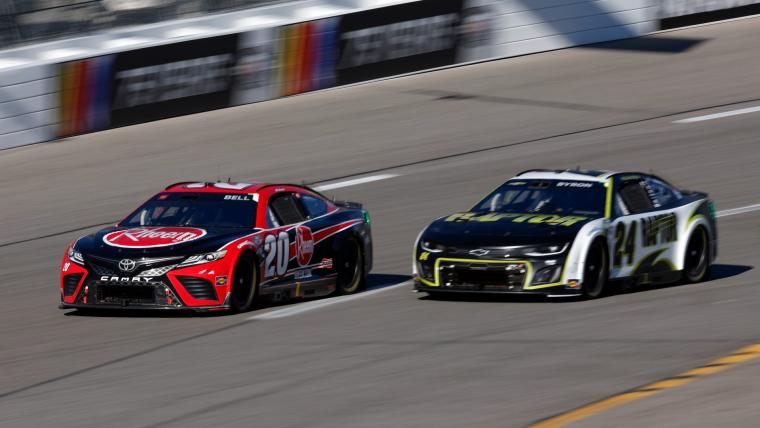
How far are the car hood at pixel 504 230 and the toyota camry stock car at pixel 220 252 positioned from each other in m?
1.20

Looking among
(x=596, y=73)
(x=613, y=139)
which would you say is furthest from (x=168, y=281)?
(x=596, y=73)

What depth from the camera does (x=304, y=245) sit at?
42.9 ft

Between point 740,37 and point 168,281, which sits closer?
point 168,281

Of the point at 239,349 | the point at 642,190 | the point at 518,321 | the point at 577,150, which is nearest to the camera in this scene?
the point at 239,349

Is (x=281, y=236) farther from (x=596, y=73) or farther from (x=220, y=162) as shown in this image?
(x=596, y=73)

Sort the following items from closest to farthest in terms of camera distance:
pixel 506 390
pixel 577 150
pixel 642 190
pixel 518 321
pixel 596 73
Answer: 1. pixel 506 390
2. pixel 518 321
3. pixel 642 190
4. pixel 577 150
5. pixel 596 73

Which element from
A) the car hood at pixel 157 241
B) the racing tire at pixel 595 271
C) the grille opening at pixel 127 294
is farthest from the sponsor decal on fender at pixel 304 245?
the racing tire at pixel 595 271

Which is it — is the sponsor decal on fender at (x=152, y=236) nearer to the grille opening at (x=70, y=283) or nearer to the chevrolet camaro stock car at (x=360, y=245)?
the chevrolet camaro stock car at (x=360, y=245)

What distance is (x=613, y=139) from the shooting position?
74.7 ft

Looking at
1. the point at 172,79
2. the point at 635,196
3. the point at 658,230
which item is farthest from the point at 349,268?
the point at 172,79

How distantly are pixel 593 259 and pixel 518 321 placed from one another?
4.25 ft

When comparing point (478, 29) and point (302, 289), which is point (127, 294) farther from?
point (478, 29)

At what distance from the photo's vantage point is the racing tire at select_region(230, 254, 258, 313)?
12.0 meters

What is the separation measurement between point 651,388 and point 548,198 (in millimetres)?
4829
